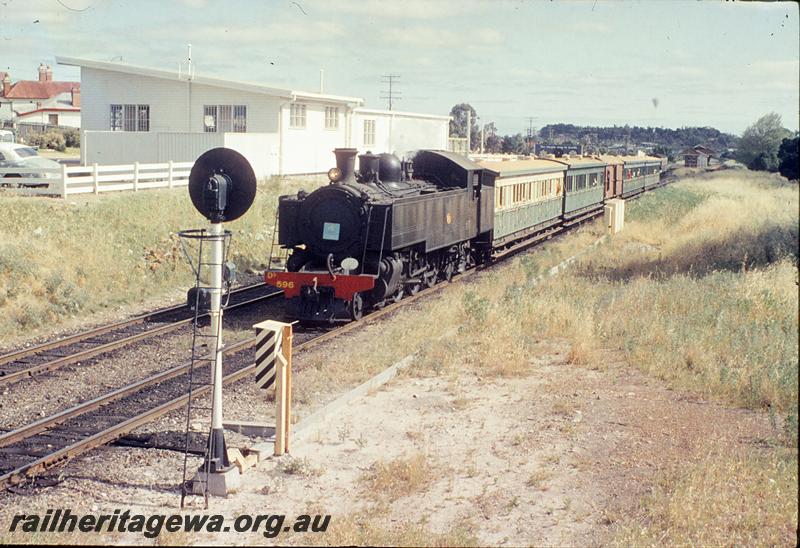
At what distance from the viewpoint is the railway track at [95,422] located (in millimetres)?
8023

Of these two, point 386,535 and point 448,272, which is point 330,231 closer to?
point 448,272

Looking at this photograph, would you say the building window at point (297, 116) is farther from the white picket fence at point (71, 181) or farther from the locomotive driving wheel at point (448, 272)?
the locomotive driving wheel at point (448, 272)

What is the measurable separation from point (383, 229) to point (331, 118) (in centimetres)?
2220

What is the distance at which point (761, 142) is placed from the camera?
47.1 ft

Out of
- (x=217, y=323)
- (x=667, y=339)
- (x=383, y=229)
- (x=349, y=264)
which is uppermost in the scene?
(x=383, y=229)

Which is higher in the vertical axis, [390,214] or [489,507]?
[390,214]

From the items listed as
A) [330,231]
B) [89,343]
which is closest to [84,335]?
[89,343]

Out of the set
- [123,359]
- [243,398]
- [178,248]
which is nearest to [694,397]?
[243,398]

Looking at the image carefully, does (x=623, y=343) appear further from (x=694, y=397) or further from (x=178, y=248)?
(x=178, y=248)

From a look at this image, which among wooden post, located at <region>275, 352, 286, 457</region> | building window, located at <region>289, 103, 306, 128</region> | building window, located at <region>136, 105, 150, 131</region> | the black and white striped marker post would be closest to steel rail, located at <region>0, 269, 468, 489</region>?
the black and white striped marker post

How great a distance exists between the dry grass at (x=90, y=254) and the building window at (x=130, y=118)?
1065 centimetres

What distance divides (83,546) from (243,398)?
428 cm

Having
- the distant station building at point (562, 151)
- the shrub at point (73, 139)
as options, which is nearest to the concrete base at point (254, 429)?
the distant station building at point (562, 151)

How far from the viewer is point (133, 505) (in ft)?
22.8
